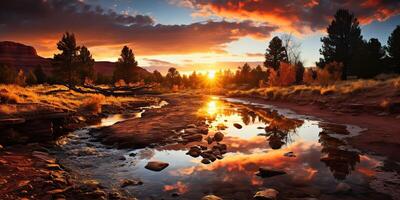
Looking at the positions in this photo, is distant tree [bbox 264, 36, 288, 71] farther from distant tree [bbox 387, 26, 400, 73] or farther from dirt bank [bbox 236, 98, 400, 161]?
dirt bank [bbox 236, 98, 400, 161]

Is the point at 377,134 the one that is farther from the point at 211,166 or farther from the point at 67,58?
the point at 67,58

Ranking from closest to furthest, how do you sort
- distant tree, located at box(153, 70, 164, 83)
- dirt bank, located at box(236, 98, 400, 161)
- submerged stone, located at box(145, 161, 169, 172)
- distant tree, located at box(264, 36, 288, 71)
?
1. submerged stone, located at box(145, 161, 169, 172)
2. dirt bank, located at box(236, 98, 400, 161)
3. distant tree, located at box(264, 36, 288, 71)
4. distant tree, located at box(153, 70, 164, 83)

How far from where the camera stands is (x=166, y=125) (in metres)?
16.6

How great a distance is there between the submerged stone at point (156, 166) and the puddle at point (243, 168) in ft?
0.58

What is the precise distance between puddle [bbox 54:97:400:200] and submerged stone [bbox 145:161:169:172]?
177 mm

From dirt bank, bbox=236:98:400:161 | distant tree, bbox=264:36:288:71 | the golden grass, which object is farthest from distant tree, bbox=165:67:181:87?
dirt bank, bbox=236:98:400:161

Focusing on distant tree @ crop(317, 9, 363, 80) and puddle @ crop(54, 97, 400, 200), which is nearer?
puddle @ crop(54, 97, 400, 200)

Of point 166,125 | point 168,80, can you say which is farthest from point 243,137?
point 168,80

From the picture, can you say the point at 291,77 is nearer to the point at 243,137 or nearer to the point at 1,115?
the point at 243,137

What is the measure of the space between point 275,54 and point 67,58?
40402mm

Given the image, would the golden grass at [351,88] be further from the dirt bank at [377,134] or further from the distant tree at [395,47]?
the distant tree at [395,47]

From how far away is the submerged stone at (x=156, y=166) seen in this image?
8.91 m

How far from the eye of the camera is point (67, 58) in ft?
175

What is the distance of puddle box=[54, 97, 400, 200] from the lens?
7082 millimetres
